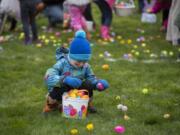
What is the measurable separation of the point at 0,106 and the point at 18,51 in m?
3.28

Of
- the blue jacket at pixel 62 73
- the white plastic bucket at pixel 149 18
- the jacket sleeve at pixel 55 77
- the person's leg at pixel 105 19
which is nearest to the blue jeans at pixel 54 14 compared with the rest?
the person's leg at pixel 105 19

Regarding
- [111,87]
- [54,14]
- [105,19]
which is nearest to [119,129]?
[111,87]

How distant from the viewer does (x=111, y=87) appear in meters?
6.91

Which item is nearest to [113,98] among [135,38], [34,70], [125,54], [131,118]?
[131,118]

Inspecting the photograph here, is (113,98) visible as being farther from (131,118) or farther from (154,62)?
(154,62)

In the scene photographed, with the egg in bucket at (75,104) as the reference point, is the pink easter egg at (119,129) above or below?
below

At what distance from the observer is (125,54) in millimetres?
9078

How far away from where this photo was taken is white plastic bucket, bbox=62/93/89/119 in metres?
5.42

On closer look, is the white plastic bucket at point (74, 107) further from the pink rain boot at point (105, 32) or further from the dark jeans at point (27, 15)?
the pink rain boot at point (105, 32)

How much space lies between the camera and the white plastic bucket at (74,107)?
17.8 feet

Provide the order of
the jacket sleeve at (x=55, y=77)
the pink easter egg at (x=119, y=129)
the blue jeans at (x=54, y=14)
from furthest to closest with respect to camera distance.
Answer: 1. the blue jeans at (x=54, y=14)
2. the jacket sleeve at (x=55, y=77)
3. the pink easter egg at (x=119, y=129)

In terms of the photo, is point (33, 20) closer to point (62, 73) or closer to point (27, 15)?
point (27, 15)

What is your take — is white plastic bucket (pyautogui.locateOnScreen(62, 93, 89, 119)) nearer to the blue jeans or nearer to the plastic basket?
the blue jeans

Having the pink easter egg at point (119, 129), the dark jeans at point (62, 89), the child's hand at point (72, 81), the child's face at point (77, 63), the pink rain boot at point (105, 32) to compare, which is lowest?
the pink rain boot at point (105, 32)
